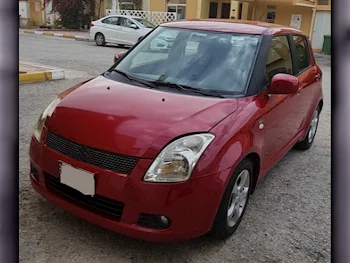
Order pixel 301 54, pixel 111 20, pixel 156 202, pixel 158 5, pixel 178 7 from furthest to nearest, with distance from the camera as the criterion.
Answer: pixel 158 5, pixel 178 7, pixel 111 20, pixel 301 54, pixel 156 202

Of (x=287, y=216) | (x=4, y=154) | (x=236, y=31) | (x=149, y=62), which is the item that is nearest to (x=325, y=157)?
(x=287, y=216)

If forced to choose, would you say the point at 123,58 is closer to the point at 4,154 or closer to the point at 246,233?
the point at 246,233

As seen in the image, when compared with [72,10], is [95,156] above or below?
below

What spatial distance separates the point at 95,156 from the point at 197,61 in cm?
136

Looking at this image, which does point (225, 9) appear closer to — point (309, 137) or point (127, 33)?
point (127, 33)

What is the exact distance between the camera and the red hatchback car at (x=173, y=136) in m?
2.12

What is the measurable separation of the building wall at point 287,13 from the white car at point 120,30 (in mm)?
7855

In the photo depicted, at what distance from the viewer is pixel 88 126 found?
230 centimetres

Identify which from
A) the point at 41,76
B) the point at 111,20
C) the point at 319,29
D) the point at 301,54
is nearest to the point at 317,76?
the point at 301,54

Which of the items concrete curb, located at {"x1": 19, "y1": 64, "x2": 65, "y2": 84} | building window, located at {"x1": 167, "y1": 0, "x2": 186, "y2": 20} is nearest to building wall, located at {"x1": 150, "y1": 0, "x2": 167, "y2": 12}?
building window, located at {"x1": 167, "y1": 0, "x2": 186, "y2": 20}

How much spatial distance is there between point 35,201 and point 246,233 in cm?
165

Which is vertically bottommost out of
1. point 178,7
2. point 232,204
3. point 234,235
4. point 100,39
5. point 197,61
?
point 234,235

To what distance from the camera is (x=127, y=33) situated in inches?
573

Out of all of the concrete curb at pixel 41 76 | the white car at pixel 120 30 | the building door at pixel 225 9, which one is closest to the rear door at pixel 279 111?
the concrete curb at pixel 41 76
